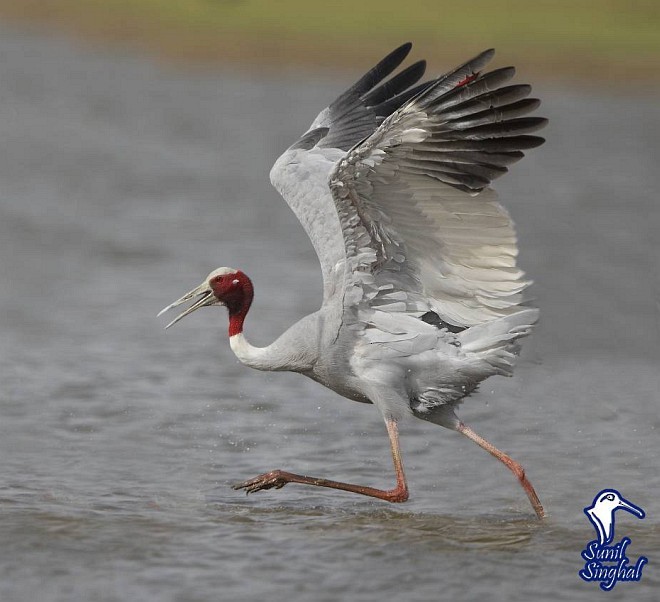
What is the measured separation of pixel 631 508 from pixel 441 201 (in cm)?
188

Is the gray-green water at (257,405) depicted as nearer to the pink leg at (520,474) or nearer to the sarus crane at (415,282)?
the pink leg at (520,474)

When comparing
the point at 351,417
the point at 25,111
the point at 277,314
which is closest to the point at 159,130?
the point at 25,111

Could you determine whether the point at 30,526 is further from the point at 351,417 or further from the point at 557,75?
the point at 557,75

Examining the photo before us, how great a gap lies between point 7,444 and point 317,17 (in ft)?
55.3

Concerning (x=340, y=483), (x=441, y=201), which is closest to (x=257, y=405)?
(x=340, y=483)

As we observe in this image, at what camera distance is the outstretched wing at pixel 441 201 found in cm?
735

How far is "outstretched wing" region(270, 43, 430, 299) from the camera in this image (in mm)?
8570

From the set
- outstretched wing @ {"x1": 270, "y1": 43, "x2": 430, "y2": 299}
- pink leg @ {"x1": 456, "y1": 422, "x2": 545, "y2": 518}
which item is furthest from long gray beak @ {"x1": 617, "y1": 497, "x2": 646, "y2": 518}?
outstretched wing @ {"x1": 270, "y1": 43, "x2": 430, "y2": 299}

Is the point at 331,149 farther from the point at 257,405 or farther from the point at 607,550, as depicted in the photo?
the point at 607,550

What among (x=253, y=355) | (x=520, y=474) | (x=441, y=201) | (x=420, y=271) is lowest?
(x=520, y=474)

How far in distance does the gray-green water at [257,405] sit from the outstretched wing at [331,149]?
56.8 inches

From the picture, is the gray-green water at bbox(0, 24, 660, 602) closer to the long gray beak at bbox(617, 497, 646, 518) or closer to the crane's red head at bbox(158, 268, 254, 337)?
the long gray beak at bbox(617, 497, 646, 518)

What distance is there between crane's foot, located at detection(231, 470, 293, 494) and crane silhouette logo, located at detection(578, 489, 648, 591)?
1.63m

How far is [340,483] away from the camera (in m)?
8.20
